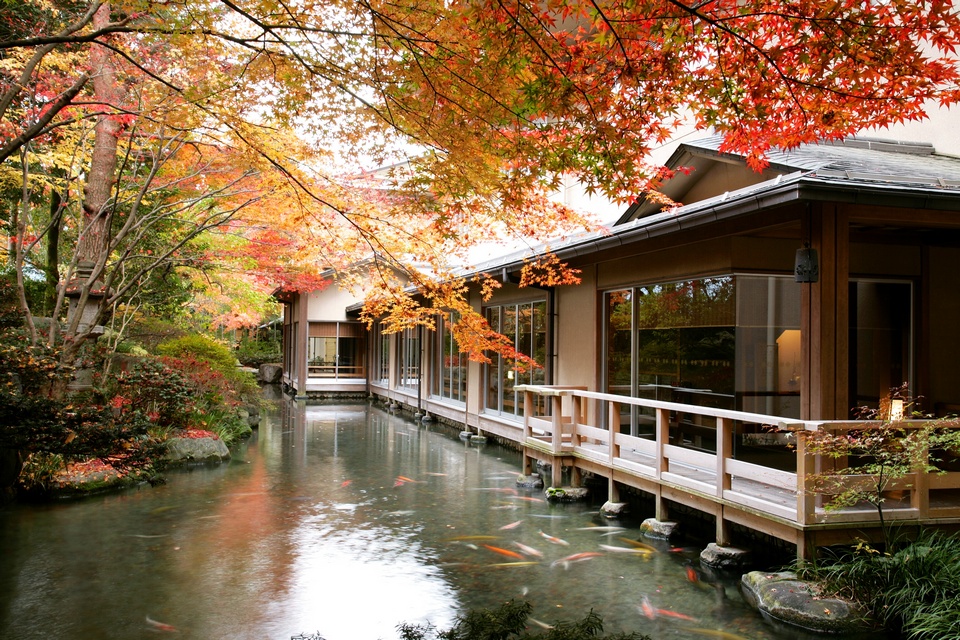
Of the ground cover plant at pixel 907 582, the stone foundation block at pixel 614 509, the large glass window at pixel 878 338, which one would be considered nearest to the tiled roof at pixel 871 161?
the large glass window at pixel 878 338

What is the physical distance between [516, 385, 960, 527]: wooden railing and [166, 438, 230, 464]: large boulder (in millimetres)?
6130

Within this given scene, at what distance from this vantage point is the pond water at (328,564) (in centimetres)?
519

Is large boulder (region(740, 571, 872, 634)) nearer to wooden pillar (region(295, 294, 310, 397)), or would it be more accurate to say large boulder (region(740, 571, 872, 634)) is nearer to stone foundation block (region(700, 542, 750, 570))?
stone foundation block (region(700, 542, 750, 570))

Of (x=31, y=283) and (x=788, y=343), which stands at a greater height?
(x=31, y=283)

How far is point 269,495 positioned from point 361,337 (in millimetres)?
18399

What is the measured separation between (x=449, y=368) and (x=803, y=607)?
12971 millimetres

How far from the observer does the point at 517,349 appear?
13750mm

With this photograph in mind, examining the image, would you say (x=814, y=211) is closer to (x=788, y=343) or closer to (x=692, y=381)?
(x=788, y=343)

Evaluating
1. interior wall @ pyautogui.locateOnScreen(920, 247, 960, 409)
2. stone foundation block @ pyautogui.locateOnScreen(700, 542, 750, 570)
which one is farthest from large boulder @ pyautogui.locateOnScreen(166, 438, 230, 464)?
interior wall @ pyautogui.locateOnScreen(920, 247, 960, 409)

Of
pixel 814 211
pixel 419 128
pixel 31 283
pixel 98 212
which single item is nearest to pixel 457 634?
pixel 419 128

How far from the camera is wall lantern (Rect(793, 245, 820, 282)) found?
6.11 metres

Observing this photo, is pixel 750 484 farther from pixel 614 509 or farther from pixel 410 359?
pixel 410 359

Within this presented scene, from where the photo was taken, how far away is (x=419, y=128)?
561cm

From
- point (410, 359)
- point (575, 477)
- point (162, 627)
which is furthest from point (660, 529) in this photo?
point (410, 359)
